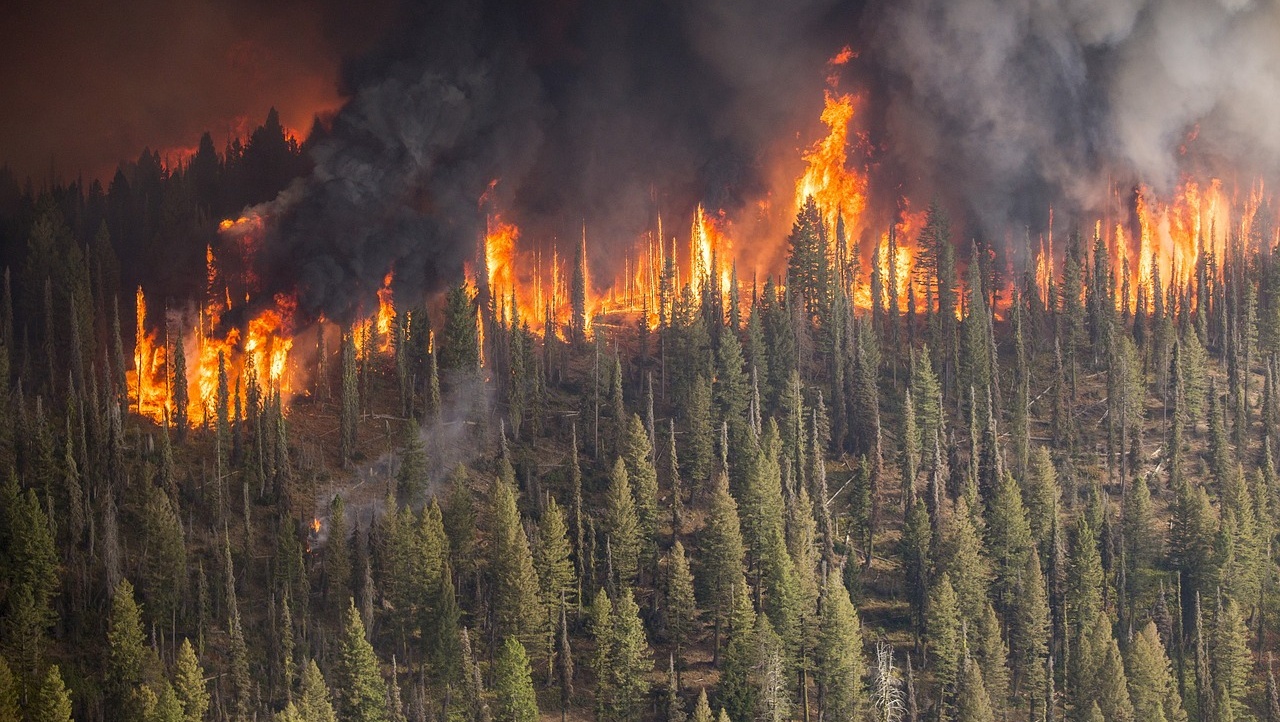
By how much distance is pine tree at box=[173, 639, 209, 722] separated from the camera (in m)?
142

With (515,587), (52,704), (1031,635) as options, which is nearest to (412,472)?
(515,587)

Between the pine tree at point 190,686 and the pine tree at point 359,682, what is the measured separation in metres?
11.3

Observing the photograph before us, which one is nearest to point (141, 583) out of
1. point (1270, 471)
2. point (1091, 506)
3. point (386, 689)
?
point (386, 689)

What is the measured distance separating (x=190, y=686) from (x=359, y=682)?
43.4ft

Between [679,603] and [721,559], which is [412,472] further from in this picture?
[721,559]

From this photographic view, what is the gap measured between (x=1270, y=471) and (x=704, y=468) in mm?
58441

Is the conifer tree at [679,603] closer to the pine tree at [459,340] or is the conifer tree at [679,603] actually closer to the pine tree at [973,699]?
the pine tree at [973,699]

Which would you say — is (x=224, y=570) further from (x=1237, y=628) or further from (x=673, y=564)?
(x=1237, y=628)

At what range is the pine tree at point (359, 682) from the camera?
5778 inches

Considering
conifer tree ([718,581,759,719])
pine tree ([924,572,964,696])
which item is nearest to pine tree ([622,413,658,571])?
conifer tree ([718,581,759,719])

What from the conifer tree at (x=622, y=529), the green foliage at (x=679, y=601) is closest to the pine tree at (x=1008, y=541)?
the green foliage at (x=679, y=601)

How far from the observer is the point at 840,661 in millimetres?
155750

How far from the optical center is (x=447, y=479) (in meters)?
184

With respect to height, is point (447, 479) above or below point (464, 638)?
above
